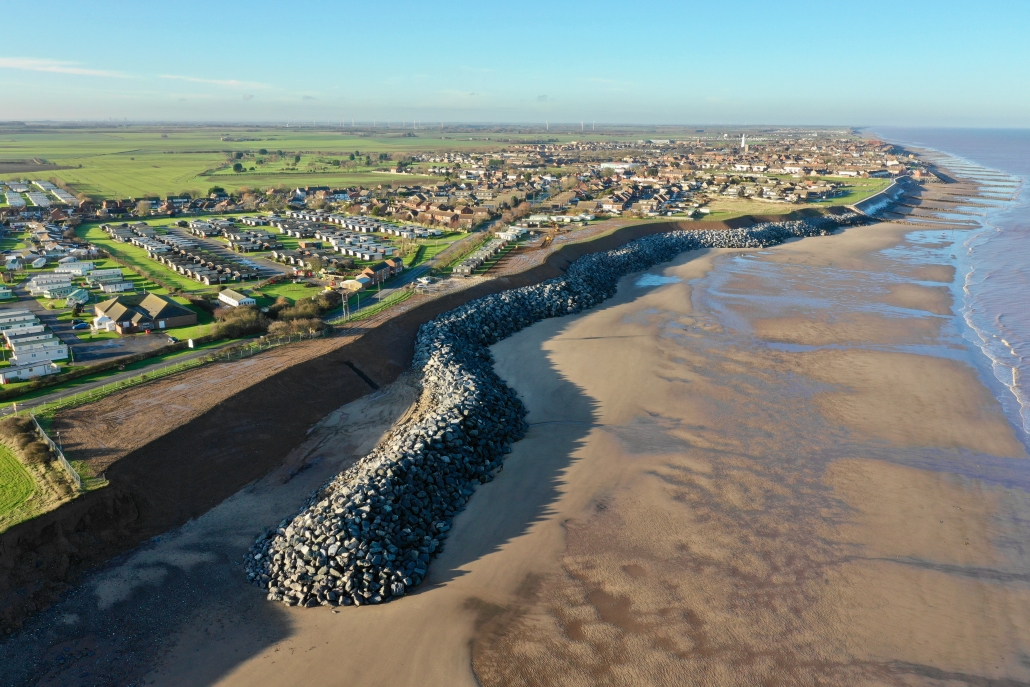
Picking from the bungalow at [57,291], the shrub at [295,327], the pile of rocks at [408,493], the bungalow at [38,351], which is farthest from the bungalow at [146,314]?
the pile of rocks at [408,493]

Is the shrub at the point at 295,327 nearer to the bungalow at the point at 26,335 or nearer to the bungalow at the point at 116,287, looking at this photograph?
the bungalow at the point at 26,335

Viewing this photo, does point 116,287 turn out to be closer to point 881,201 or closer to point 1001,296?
point 1001,296

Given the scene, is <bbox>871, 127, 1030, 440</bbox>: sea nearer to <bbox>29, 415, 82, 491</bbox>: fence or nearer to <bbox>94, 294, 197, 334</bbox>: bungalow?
<bbox>29, 415, 82, 491</bbox>: fence

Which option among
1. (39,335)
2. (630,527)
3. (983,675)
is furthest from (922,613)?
(39,335)

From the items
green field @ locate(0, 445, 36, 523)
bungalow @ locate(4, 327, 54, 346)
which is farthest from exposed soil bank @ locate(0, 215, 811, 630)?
bungalow @ locate(4, 327, 54, 346)

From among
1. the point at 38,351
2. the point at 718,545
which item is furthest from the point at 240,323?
the point at 718,545
